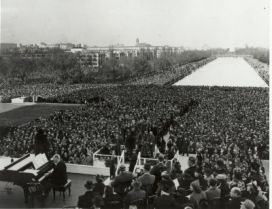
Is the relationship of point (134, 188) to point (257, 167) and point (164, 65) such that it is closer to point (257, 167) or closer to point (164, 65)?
point (257, 167)

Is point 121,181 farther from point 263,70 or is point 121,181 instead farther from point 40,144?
point 263,70

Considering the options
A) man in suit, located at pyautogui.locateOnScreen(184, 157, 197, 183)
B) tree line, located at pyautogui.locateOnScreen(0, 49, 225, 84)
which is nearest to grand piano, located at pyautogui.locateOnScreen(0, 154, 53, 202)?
man in suit, located at pyautogui.locateOnScreen(184, 157, 197, 183)

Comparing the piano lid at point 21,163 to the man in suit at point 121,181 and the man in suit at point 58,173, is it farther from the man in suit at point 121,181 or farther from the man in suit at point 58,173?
the man in suit at point 121,181

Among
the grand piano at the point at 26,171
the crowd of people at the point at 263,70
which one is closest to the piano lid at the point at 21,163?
the grand piano at the point at 26,171

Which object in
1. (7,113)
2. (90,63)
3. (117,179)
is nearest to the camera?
(117,179)

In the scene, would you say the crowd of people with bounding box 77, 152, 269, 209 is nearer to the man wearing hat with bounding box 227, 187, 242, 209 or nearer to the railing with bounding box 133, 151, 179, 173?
the man wearing hat with bounding box 227, 187, 242, 209

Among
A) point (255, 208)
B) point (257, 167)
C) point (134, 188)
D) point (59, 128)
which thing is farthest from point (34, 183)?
point (59, 128)
